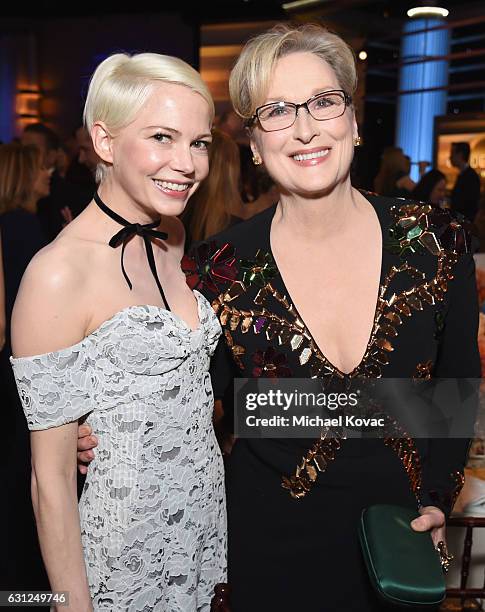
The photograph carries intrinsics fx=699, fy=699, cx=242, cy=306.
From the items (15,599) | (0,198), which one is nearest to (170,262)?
(15,599)

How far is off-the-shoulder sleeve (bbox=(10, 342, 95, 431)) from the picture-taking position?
1319 mm

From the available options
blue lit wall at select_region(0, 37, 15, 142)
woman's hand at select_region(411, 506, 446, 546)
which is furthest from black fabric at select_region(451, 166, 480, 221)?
blue lit wall at select_region(0, 37, 15, 142)

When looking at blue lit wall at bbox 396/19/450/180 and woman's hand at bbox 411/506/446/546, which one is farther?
blue lit wall at bbox 396/19/450/180

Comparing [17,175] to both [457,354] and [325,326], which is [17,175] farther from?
[457,354]

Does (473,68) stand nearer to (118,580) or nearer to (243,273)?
(243,273)

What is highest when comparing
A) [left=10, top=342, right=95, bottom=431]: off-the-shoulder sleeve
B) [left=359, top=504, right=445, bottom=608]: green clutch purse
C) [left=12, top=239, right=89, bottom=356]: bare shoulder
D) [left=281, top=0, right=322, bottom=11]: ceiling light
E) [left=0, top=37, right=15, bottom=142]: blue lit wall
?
[left=0, top=37, right=15, bottom=142]: blue lit wall

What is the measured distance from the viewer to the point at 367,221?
1632 millimetres

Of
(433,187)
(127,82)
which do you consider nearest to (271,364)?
(127,82)

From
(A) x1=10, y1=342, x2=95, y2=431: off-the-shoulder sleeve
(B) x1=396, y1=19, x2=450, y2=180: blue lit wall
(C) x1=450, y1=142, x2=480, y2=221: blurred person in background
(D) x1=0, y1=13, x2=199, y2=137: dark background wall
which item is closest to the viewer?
(A) x1=10, y1=342, x2=95, y2=431: off-the-shoulder sleeve

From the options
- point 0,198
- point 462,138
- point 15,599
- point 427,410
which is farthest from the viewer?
point 462,138

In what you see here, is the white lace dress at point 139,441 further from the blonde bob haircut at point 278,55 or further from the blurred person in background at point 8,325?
the blurred person in background at point 8,325

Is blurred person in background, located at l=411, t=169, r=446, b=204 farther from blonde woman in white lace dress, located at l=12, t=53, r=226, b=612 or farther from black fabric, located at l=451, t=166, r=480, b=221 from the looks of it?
blonde woman in white lace dress, located at l=12, t=53, r=226, b=612

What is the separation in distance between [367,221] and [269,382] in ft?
1.44

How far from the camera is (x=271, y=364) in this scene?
1.56m
